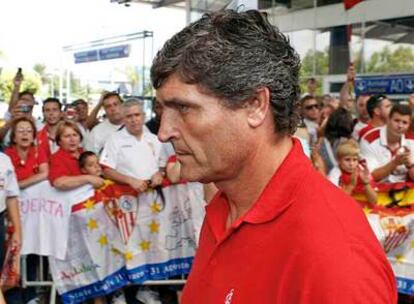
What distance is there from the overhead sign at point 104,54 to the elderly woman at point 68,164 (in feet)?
43.4

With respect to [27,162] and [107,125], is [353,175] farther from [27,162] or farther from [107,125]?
[107,125]

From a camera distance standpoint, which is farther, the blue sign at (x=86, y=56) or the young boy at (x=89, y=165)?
the blue sign at (x=86, y=56)

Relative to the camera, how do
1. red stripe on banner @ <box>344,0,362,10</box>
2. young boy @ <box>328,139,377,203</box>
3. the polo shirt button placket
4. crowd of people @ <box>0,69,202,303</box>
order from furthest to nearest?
red stripe on banner @ <box>344,0,362,10</box>
crowd of people @ <box>0,69,202,303</box>
young boy @ <box>328,139,377,203</box>
the polo shirt button placket

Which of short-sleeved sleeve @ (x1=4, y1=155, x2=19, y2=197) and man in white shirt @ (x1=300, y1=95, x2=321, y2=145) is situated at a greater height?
man in white shirt @ (x1=300, y1=95, x2=321, y2=145)

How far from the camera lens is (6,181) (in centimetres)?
437

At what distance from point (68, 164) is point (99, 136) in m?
A: 1.29

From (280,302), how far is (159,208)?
3.93 meters

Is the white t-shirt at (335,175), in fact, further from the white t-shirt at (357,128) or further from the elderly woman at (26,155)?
the elderly woman at (26,155)

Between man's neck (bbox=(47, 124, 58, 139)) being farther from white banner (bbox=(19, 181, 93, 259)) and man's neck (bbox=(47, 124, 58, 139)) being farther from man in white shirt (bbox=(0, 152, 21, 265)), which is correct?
man in white shirt (bbox=(0, 152, 21, 265))

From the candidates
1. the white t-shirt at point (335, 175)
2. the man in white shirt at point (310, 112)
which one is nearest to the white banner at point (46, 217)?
the white t-shirt at point (335, 175)

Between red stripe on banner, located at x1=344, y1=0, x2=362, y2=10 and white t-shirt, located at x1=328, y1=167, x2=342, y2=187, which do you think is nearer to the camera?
white t-shirt, located at x1=328, y1=167, x2=342, y2=187

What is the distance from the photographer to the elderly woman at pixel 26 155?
4.97 metres

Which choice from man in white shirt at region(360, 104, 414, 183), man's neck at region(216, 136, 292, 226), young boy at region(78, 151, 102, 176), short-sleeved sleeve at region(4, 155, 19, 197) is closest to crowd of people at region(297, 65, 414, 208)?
man in white shirt at region(360, 104, 414, 183)

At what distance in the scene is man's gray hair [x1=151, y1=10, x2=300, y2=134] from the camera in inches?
48.1
